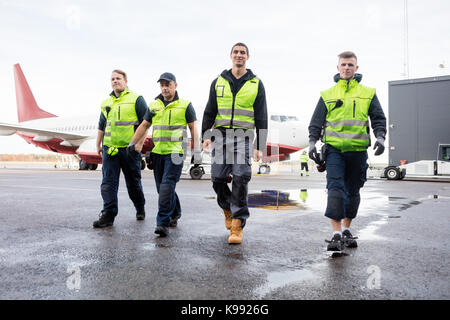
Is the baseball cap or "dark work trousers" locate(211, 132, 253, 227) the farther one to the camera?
the baseball cap

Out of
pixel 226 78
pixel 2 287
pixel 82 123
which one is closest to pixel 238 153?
pixel 226 78

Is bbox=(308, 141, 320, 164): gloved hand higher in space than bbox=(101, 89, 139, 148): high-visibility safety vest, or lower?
lower

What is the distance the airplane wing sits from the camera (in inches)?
773

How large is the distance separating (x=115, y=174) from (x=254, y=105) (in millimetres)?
2066

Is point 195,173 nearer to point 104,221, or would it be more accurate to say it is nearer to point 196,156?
point 104,221

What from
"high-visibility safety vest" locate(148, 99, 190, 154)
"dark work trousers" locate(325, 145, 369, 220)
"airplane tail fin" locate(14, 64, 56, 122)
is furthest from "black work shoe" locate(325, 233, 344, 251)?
"airplane tail fin" locate(14, 64, 56, 122)

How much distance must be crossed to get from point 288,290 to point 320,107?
188 centimetres

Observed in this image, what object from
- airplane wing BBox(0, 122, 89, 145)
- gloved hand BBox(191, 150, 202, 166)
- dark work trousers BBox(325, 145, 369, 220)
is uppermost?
airplane wing BBox(0, 122, 89, 145)

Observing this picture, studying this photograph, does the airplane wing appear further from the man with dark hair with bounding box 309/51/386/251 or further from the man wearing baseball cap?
the man with dark hair with bounding box 309/51/386/251

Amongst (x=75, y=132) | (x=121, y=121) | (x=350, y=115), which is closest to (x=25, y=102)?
(x=75, y=132)

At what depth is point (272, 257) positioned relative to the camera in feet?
9.31

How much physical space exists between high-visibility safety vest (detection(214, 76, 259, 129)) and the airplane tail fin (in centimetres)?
2968

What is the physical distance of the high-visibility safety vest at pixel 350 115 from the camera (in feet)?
10.5

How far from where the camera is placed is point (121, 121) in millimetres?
4508
